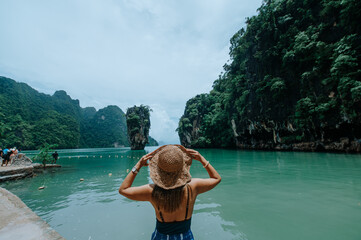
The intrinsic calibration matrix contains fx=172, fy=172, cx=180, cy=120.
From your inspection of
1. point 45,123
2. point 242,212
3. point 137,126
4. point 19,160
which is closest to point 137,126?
point 137,126

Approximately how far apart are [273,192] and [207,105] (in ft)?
136

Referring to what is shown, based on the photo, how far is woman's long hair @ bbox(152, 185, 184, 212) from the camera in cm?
141

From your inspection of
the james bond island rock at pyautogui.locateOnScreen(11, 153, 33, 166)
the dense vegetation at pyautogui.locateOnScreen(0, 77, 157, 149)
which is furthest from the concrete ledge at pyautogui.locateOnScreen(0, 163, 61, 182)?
the dense vegetation at pyautogui.locateOnScreen(0, 77, 157, 149)

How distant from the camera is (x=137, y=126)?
196ft

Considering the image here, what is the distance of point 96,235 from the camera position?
145 inches

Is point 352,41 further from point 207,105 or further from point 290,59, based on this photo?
point 207,105

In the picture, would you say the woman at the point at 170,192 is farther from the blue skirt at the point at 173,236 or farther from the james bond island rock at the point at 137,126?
the james bond island rock at the point at 137,126

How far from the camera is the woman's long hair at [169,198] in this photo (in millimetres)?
1412

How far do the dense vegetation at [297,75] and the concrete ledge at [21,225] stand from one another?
18.0 metres

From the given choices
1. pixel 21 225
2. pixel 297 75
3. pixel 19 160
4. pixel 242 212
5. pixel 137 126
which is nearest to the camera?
pixel 21 225

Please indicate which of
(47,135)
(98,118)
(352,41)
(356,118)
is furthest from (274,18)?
(98,118)

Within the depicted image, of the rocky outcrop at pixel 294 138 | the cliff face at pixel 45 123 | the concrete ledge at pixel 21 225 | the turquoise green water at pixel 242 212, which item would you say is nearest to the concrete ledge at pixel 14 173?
the turquoise green water at pixel 242 212

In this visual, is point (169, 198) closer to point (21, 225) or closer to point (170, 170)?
point (170, 170)

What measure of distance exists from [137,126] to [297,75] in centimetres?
4967
